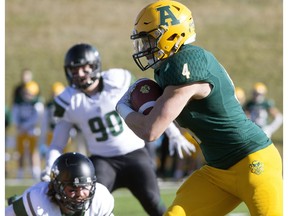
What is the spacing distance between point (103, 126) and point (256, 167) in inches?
82.4

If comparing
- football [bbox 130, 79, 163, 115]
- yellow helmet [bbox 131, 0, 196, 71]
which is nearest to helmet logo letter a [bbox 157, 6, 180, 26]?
yellow helmet [bbox 131, 0, 196, 71]

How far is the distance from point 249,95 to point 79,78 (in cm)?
1207

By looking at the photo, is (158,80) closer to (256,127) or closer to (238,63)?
(256,127)

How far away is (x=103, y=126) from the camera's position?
19.6 feet

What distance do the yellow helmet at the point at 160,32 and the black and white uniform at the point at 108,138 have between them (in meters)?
1.79

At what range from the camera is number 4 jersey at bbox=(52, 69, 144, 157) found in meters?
5.93

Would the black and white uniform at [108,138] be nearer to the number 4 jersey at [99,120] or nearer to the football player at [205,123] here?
the number 4 jersey at [99,120]

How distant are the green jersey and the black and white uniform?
1651 millimetres

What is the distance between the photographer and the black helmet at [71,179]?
4.39m

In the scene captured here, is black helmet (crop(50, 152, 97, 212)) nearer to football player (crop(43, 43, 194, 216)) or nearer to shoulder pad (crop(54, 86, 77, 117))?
football player (crop(43, 43, 194, 216))

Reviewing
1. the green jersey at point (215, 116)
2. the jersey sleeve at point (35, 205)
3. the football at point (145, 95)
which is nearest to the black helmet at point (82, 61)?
the jersey sleeve at point (35, 205)

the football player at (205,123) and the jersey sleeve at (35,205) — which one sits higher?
the football player at (205,123)

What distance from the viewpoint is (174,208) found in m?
4.17
